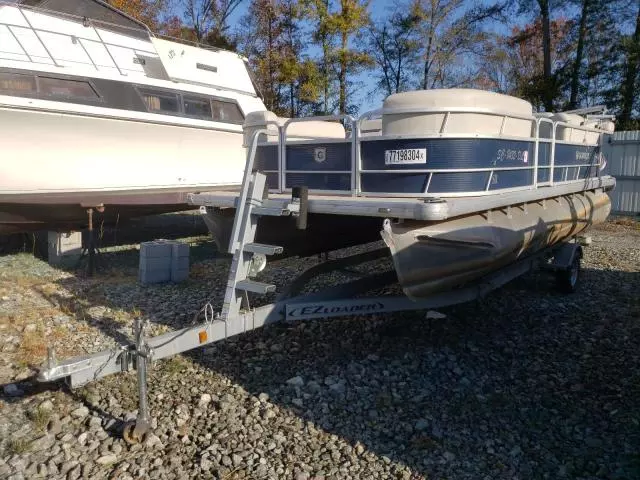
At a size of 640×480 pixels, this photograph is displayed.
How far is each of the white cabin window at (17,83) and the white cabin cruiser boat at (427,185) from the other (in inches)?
125

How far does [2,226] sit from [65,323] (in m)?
2.65

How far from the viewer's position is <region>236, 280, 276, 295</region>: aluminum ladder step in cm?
341

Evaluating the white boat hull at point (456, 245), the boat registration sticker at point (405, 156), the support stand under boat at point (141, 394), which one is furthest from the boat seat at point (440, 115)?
the support stand under boat at point (141, 394)

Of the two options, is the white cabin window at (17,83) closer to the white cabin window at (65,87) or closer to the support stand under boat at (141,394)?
the white cabin window at (65,87)

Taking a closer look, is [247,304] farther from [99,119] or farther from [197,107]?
[197,107]

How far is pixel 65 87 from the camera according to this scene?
22.3ft

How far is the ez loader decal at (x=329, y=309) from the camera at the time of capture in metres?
3.79

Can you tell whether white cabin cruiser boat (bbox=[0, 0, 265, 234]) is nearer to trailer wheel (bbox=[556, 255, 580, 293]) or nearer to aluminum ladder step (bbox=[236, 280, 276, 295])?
aluminum ladder step (bbox=[236, 280, 276, 295])

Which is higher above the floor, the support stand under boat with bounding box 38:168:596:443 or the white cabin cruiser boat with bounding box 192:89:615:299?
the white cabin cruiser boat with bounding box 192:89:615:299

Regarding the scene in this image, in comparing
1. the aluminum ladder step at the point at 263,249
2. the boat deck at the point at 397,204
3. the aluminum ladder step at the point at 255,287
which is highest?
the boat deck at the point at 397,204

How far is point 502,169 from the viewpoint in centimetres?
417

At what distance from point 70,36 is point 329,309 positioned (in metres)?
5.72

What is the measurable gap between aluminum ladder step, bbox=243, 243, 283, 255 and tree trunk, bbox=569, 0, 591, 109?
1745 centimetres

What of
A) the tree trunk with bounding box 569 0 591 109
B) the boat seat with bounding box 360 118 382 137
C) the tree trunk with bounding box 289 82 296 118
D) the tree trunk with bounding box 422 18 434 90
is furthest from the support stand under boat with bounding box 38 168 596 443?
the tree trunk with bounding box 422 18 434 90
